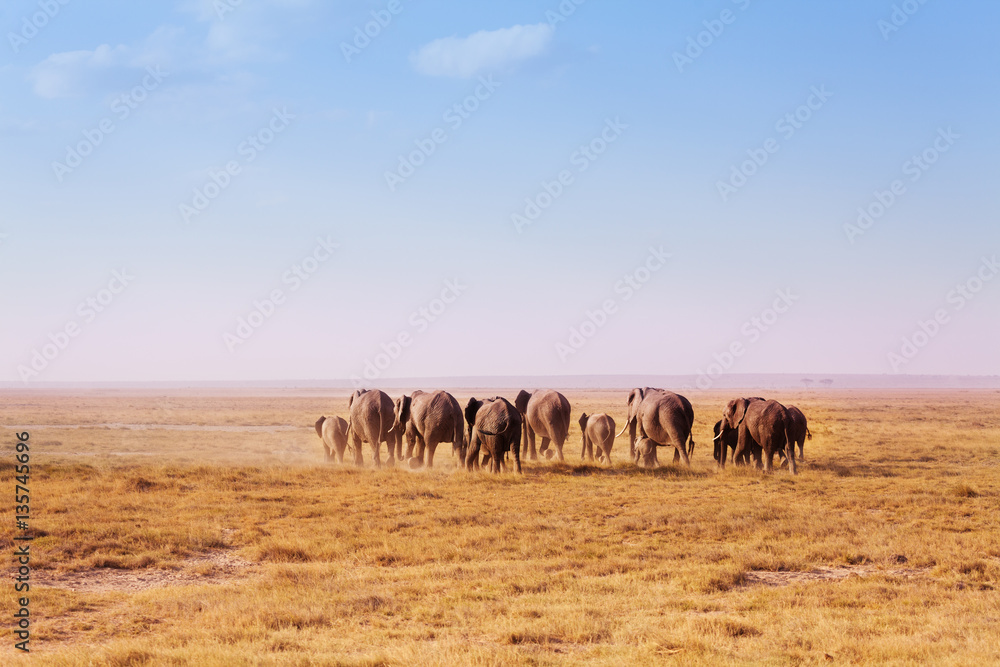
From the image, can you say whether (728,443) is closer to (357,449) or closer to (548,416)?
(548,416)

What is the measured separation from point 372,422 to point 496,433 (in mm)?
5363

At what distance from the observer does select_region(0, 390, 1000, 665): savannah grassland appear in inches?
309

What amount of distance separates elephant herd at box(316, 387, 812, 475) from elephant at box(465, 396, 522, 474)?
3 centimetres

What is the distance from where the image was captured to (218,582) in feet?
36.5

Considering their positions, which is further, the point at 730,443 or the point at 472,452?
the point at 730,443

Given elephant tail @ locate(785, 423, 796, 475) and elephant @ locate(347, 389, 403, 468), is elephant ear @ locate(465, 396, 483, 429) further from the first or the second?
elephant tail @ locate(785, 423, 796, 475)

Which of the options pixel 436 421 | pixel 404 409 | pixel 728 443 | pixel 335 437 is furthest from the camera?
pixel 335 437

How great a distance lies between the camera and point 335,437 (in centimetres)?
2661

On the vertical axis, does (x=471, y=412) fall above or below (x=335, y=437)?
above

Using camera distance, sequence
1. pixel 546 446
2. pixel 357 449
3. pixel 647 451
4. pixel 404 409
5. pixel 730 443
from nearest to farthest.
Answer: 1. pixel 647 451
2. pixel 404 409
3. pixel 730 443
4. pixel 357 449
5. pixel 546 446

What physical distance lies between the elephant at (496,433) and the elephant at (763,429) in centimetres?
665

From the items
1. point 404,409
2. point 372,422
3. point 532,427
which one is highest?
point 404,409

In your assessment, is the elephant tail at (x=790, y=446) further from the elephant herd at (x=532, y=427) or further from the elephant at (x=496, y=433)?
the elephant at (x=496, y=433)

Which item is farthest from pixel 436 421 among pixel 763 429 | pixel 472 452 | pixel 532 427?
pixel 763 429
